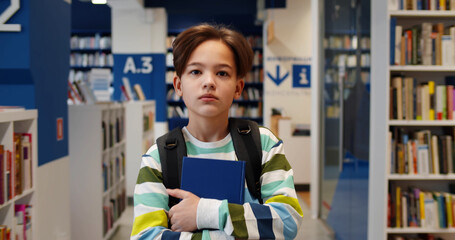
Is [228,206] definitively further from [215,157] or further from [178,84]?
[178,84]

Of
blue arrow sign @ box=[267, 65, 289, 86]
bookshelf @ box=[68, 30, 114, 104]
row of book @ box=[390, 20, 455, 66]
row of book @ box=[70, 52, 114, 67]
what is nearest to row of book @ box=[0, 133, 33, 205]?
row of book @ box=[390, 20, 455, 66]

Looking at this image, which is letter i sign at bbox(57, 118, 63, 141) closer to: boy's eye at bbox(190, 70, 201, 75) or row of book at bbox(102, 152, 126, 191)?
row of book at bbox(102, 152, 126, 191)

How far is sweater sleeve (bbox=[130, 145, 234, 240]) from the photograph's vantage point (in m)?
1.10

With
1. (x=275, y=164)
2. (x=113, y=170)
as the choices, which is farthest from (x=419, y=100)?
(x=113, y=170)

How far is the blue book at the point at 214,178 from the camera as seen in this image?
1.10m

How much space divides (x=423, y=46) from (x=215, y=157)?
2281 millimetres

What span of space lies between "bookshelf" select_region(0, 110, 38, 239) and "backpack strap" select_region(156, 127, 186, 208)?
1.30 metres

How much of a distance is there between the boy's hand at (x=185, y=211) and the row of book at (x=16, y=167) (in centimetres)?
142

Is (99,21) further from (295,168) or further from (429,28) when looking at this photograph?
(429,28)

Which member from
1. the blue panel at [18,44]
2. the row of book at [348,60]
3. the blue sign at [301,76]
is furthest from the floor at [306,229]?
the blue sign at [301,76]

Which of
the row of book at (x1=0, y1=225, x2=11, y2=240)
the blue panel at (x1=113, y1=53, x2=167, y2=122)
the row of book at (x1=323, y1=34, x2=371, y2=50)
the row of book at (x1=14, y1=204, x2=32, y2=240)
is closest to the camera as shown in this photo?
the row of book at (x1=0, y1=225, x2=11, y2=240)

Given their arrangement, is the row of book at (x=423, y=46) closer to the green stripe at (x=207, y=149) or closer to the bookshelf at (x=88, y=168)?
the green stripe at (x=207, y=149)

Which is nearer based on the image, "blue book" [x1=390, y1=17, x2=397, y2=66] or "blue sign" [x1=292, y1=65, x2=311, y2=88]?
"blue book" [x1=390, y1=17, x2=397, y2=66]

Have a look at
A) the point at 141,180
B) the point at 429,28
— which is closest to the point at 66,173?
the point at 141,180
